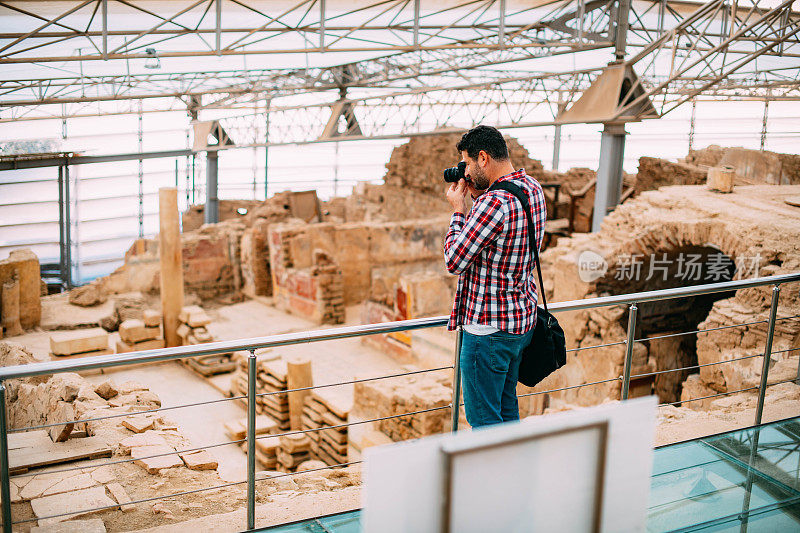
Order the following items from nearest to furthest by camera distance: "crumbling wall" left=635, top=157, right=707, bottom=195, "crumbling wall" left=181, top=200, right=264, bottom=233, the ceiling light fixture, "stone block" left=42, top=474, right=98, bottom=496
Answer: "stone block" left=42, top=474, right=98, bottom=496, the ceiling light fixture, "crumbling wall" left=635, top=157, right=707, bottom=195, "crumbling wall" left=181, top=200, right=264, bottom=233

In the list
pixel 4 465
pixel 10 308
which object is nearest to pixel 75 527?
pixel 4 465

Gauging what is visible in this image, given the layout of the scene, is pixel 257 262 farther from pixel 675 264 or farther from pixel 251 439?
pixel 251 439

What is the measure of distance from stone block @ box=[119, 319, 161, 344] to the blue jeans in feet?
45.2

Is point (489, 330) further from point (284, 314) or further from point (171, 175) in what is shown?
point (171, 175)

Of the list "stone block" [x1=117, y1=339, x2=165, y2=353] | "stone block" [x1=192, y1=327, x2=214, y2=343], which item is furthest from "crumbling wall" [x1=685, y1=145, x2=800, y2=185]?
"stone block" [x1=117, y1=339, x2=165, y2=353]

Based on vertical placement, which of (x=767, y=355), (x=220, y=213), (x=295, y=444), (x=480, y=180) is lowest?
(x=295, y=444)

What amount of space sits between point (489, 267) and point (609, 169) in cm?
1090

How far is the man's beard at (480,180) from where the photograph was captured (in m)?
2.77

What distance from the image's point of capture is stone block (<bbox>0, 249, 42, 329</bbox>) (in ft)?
53.6

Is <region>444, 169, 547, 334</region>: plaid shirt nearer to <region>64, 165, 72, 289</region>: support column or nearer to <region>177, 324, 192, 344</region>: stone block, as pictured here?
<region>177, 324, 192, 344</region>: stone block

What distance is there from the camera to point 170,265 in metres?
15.7

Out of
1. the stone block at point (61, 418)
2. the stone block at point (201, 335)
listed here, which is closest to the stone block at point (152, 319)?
the stone block at point (201, 335)

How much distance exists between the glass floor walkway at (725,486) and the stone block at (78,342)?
40.0 feet

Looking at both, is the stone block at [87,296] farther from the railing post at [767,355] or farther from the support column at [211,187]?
the railing post at [767,355]
